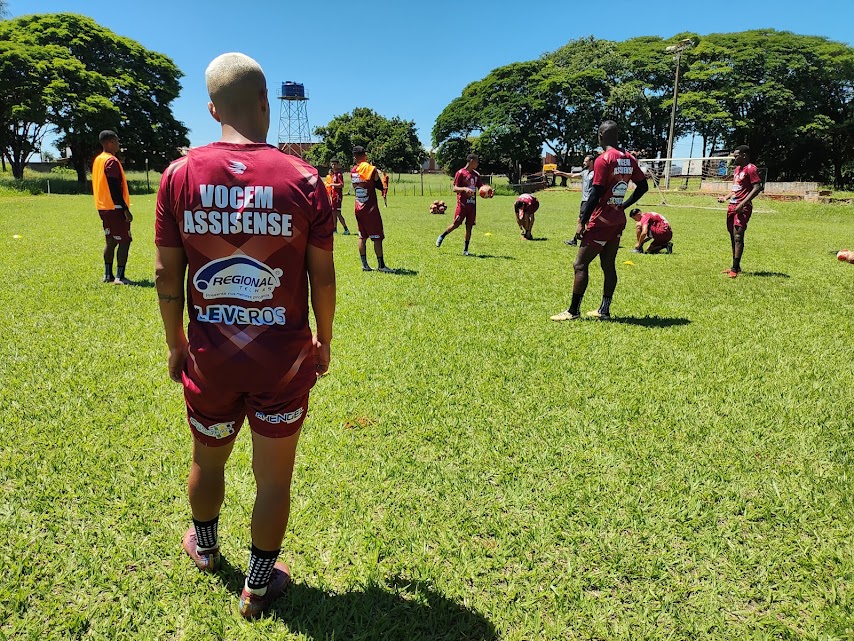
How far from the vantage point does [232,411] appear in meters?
2.07

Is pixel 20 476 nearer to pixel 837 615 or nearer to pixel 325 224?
pixel 325 224

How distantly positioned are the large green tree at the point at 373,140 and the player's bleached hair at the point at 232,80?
181 ft

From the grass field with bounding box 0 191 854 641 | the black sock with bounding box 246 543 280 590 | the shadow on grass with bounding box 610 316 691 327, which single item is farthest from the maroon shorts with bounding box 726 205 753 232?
the black sock with bounding box 246 543 280 590

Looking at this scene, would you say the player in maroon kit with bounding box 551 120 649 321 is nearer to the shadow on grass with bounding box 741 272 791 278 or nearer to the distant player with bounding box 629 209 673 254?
the shadow on grass with bounding box 741 272 791 278

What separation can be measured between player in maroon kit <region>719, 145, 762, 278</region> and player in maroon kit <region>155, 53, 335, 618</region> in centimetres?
910

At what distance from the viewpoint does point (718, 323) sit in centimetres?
647

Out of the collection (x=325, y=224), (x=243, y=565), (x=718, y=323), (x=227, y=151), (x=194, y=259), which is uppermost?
(x=227, y=151)

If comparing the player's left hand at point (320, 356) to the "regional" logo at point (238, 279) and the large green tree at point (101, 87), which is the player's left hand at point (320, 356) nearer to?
the "regional" logo at point (238, 279)

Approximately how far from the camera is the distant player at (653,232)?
12.0 meters

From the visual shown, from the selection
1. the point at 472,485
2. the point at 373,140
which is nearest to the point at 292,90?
the point at 373,140

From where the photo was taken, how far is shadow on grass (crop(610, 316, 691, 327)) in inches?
254

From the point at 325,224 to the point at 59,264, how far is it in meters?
9.53

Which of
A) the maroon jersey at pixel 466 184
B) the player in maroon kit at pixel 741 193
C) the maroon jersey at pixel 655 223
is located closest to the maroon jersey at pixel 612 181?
the player in maroon kit at pixel 741 193

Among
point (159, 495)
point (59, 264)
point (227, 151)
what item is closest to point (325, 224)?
point (227, 151)
